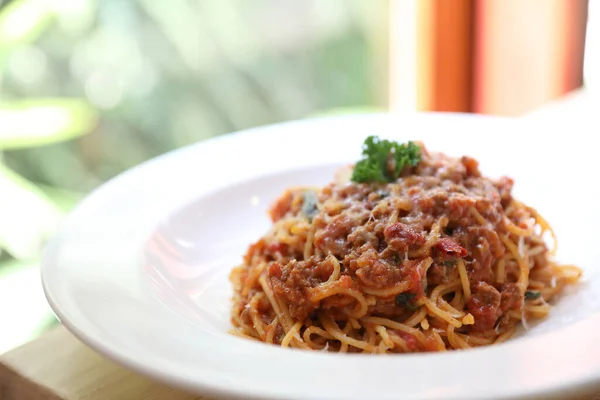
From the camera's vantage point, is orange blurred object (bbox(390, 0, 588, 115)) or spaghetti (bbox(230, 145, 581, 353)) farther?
orange blurred object (bbox(390, 0, 588, 115))

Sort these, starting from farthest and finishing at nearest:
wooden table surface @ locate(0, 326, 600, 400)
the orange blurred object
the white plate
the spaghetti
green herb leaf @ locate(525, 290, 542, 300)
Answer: the orange blurred object
green herb leaf @ locate(525, 290, 542, 300)
the spaghetti
wooden table surface @ locate(0, 326, 600, 400)
the white plate

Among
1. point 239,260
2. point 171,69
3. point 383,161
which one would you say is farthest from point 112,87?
point 383,161

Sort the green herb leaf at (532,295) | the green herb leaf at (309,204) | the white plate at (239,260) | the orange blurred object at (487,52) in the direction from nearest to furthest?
the white plate at (239,260)
the green herb leaf at (532,295)
the green herb leaf at (309,204)
the orange blurred object at (487,52)

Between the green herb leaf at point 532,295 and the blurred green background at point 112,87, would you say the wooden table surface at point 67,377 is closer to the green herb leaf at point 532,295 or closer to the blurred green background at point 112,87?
the green herb leaf at point 532,295

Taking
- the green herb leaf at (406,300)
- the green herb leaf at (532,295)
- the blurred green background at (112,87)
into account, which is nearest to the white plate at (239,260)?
the green herb leaf at (532,295)

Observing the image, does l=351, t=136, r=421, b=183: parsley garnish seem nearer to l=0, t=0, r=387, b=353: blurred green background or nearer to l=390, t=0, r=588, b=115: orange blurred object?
l=0, t=0, r=387, b=353: blurred green background

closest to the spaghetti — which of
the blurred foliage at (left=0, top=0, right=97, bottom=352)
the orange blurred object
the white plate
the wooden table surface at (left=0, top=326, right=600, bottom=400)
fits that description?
the white plate
